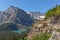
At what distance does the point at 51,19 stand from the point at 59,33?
414 cm

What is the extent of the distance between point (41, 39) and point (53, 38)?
2.90 meters

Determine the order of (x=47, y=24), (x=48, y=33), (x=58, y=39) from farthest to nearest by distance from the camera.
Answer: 1. (x=47, y=24)
2. (x=48, y=33)
3. (x=58, y=39)

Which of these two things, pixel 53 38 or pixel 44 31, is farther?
pixel 44 31

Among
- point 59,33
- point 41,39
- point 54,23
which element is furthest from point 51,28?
point 59,33

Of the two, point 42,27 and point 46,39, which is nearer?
point 46,39

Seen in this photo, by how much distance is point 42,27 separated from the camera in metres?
19.2

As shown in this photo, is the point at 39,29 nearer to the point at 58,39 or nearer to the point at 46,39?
the point at 46,39

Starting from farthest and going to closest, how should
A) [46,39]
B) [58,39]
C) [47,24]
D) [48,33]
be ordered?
[47,24]
[48,33]
[46,39]
[58,39]

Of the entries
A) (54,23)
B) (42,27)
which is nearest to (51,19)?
(54,23)

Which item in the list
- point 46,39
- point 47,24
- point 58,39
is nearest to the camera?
point 58,39

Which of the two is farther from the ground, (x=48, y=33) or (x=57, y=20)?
(x=57, y=20)

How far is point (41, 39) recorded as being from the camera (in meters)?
16.5

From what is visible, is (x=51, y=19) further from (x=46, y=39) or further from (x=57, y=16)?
(x=46, y=39)

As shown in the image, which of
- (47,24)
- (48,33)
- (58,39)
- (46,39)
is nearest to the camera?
(58,39)
